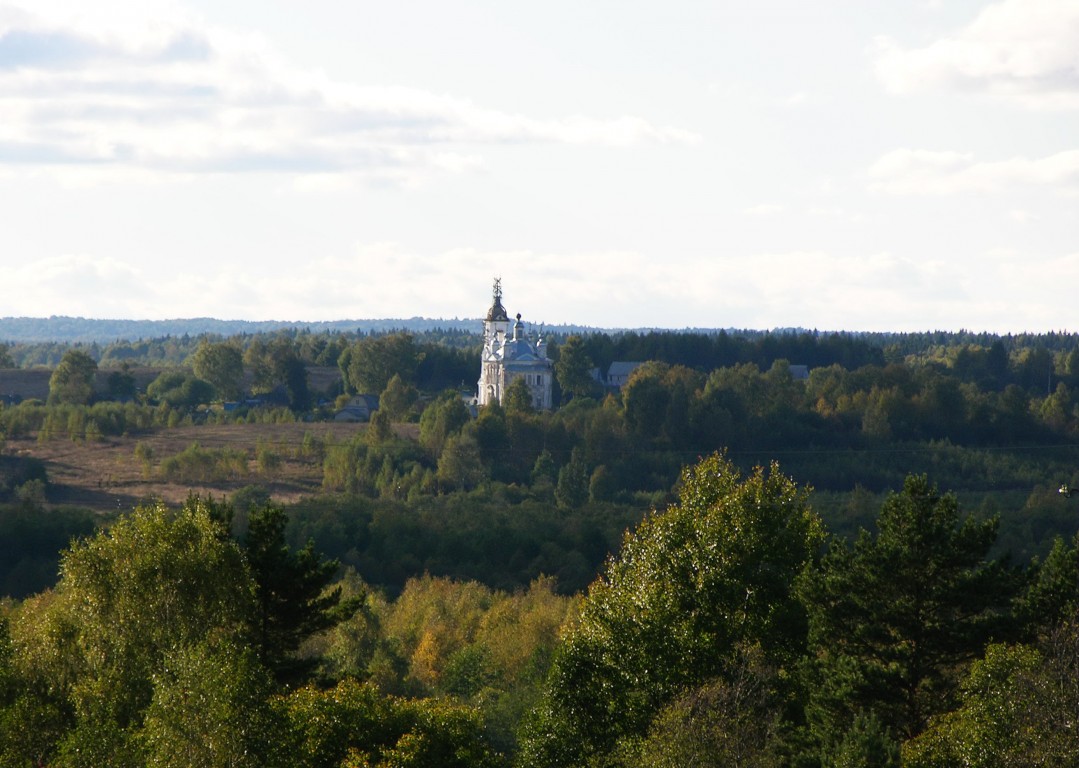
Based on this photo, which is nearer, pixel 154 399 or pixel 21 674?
pixel 21 674

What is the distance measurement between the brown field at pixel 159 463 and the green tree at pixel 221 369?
24.1 metres

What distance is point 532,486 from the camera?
125 m

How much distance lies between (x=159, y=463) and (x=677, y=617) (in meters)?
88.9

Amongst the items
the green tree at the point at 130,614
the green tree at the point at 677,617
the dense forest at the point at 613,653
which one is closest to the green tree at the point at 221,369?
the dense forest at the point at 613,653

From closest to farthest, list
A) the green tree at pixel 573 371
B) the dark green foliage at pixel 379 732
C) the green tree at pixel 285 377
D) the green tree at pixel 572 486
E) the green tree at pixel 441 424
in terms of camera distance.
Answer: the dark green foliage at pixel 379 732 < the green tree at pixel 572 486 < the green tree at pixel 441 424 < the green tree at pixel 285 377 < the green tree at pixel 573 371

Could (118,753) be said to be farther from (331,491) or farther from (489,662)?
(331,491)

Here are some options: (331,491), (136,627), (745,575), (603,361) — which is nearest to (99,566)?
(136,627)

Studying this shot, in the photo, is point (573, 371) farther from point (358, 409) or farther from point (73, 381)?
point (73, 381)

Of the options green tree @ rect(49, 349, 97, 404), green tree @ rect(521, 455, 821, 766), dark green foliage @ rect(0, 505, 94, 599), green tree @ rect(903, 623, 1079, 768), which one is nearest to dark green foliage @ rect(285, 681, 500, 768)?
green tree @ rect(521, 455, 821, 766)

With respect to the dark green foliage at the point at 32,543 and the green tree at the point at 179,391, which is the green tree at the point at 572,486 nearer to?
the dark green foliage at the point at 32,543

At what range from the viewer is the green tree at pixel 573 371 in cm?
16550

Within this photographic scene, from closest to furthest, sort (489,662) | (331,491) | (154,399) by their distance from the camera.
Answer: (489,662) < (331,491) < (154,399)

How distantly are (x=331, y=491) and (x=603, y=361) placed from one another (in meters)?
72.2

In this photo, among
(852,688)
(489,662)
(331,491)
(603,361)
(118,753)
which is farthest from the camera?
(603,361)
